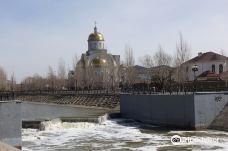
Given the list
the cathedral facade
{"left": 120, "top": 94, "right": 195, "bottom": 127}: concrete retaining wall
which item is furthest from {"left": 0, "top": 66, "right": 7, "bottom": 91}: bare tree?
{"left": 120, "top": 94, "right": 195, "bottom": 127}: concrete retaining wall

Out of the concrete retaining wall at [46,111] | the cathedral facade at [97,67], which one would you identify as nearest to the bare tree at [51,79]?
the cathedral facade at [97,67]

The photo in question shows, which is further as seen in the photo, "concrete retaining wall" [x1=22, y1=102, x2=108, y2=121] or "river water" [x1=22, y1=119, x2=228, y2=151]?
"concrete retaining wall" [x1=22, y1=102, x2=108, y2=121]

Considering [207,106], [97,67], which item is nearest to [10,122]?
[207,106]

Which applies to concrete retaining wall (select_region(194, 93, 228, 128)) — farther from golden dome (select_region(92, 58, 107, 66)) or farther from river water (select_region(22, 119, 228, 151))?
golden dome (select_region(92, 58, 107, 66))

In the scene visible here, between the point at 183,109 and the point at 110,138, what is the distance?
240 inches

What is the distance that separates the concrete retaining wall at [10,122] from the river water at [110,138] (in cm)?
85

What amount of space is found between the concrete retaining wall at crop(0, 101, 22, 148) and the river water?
85 cm

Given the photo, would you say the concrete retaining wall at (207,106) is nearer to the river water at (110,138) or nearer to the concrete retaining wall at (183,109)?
the concrete retaining wall at (183,109)

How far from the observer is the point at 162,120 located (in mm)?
29672

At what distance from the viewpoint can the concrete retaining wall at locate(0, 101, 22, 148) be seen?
64.1 feet

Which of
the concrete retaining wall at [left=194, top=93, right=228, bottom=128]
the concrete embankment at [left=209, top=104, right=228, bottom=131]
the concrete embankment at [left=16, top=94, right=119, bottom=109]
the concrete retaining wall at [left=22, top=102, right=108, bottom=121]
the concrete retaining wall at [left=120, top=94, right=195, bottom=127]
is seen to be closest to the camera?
the concrete embankment at [left=209, top=104, right=228, bottom=131]

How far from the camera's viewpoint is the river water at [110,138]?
67.6 feet

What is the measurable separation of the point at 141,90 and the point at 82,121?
874 centimetres

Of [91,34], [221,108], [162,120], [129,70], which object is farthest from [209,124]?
[91,34]
